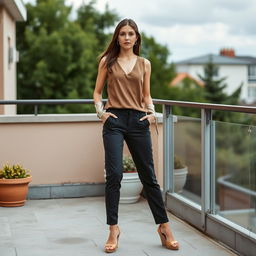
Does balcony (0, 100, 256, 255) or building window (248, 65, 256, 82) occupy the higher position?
building window (248, 65, 256, 82)

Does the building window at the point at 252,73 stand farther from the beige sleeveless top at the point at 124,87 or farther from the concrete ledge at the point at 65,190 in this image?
the beige sleeveless top at the point at 124,87

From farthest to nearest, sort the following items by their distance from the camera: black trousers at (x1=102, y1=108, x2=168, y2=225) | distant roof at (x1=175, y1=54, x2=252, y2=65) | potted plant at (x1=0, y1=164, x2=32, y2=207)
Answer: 1. distant roof at (x1=175, y1=54, x2=252, y2=65)
2. potted plant at (x1=0, y1=164, x2=32, y2=207)
3. black trousers at (x1=102, y1=108, x2=168, y2=225)

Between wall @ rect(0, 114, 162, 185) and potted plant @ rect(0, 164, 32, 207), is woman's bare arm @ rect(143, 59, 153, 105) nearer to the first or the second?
wall @ rect(0, 114, 162, 185)

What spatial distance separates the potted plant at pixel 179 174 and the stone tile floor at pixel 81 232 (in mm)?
280

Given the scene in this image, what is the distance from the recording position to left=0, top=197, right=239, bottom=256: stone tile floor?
4.58 m

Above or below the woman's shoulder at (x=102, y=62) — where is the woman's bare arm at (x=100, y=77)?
below

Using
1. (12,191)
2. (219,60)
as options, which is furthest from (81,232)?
(219,60)

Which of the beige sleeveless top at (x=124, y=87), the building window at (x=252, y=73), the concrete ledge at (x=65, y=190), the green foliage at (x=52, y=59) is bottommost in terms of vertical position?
the concrete ledge at (x=65, y=190)

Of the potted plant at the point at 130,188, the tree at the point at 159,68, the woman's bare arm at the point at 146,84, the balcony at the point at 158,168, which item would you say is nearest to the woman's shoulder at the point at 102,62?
the woman's bare arm at the point at 146,84

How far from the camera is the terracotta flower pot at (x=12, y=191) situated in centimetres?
616

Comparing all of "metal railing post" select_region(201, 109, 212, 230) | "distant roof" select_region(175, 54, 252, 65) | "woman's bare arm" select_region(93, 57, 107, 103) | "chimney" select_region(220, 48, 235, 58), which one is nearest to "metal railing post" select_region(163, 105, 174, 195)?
"metal railing post" select_region(201, 109, 212, 230)

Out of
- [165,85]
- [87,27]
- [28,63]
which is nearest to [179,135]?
[28,63]

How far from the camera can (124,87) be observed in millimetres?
4523

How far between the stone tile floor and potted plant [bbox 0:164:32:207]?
0.10 m
